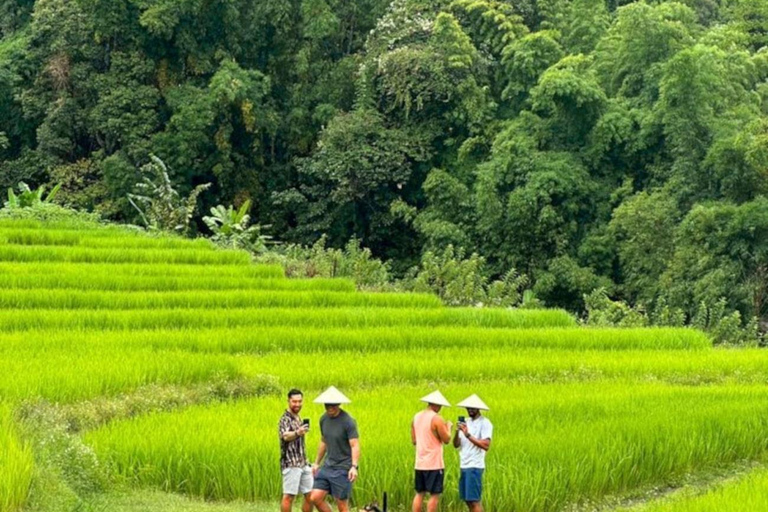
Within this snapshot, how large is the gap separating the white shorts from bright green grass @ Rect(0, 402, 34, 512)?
4.88 feet

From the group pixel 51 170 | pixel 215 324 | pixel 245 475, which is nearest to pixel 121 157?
pixel 51 170

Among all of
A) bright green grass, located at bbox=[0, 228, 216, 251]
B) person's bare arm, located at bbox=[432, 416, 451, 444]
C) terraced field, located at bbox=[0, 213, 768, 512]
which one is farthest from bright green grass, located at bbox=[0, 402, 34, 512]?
bright green grass, located at bbox=[0, 228, 216, 251]

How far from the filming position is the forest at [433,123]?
18.0m

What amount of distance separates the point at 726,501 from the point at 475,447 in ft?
5.24

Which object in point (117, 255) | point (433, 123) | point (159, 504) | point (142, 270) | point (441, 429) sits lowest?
point (159, 504)

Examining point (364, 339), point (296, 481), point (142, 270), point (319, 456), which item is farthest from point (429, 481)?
point (142, 270)

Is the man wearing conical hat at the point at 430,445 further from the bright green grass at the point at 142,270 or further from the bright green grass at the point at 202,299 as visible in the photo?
the bright green grass at the point at 142,270

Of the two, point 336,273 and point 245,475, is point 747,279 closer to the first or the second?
point 336,273

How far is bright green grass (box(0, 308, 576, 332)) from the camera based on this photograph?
10695 mm

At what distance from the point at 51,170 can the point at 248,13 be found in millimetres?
6113

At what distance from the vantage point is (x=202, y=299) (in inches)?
480

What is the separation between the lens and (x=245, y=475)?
22.0ft

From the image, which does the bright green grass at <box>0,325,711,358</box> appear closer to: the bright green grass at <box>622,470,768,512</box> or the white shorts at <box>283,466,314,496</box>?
the white shorts at <box>283,466,314,496</box>

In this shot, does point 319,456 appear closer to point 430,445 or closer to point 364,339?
point 430,445
